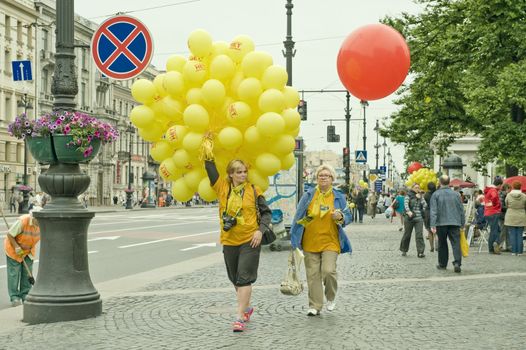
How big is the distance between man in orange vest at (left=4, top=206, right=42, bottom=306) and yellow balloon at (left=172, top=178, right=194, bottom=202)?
3.03m

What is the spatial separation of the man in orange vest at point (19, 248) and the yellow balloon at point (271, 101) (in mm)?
4011

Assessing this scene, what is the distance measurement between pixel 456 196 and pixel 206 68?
7.99 meters

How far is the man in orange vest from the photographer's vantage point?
1053 centimetres

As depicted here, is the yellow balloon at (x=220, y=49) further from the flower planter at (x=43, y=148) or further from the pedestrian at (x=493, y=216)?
the pedestrian at (x=493, y=216)

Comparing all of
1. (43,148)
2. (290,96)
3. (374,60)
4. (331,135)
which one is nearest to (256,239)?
(290,96)

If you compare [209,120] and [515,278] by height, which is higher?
[209,120]

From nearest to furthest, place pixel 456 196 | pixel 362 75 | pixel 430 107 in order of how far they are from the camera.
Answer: pixel 362 75
pixel 456 196
pixel 430 107

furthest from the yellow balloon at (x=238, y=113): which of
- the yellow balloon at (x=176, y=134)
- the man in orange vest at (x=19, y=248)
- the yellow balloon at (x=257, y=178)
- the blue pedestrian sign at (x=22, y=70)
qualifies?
the blue pedestrian sign at (x=22, y=70)

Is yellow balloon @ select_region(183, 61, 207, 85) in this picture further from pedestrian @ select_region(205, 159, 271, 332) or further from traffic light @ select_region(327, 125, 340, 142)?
traffic light @ select_region(327, 125, 340, 142)

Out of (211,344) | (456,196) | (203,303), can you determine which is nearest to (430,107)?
(456,196)

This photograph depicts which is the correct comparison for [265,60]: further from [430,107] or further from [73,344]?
[430,107]

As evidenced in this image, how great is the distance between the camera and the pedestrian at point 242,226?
8.26 meters

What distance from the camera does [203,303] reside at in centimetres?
1028

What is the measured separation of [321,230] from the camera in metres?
9.27
